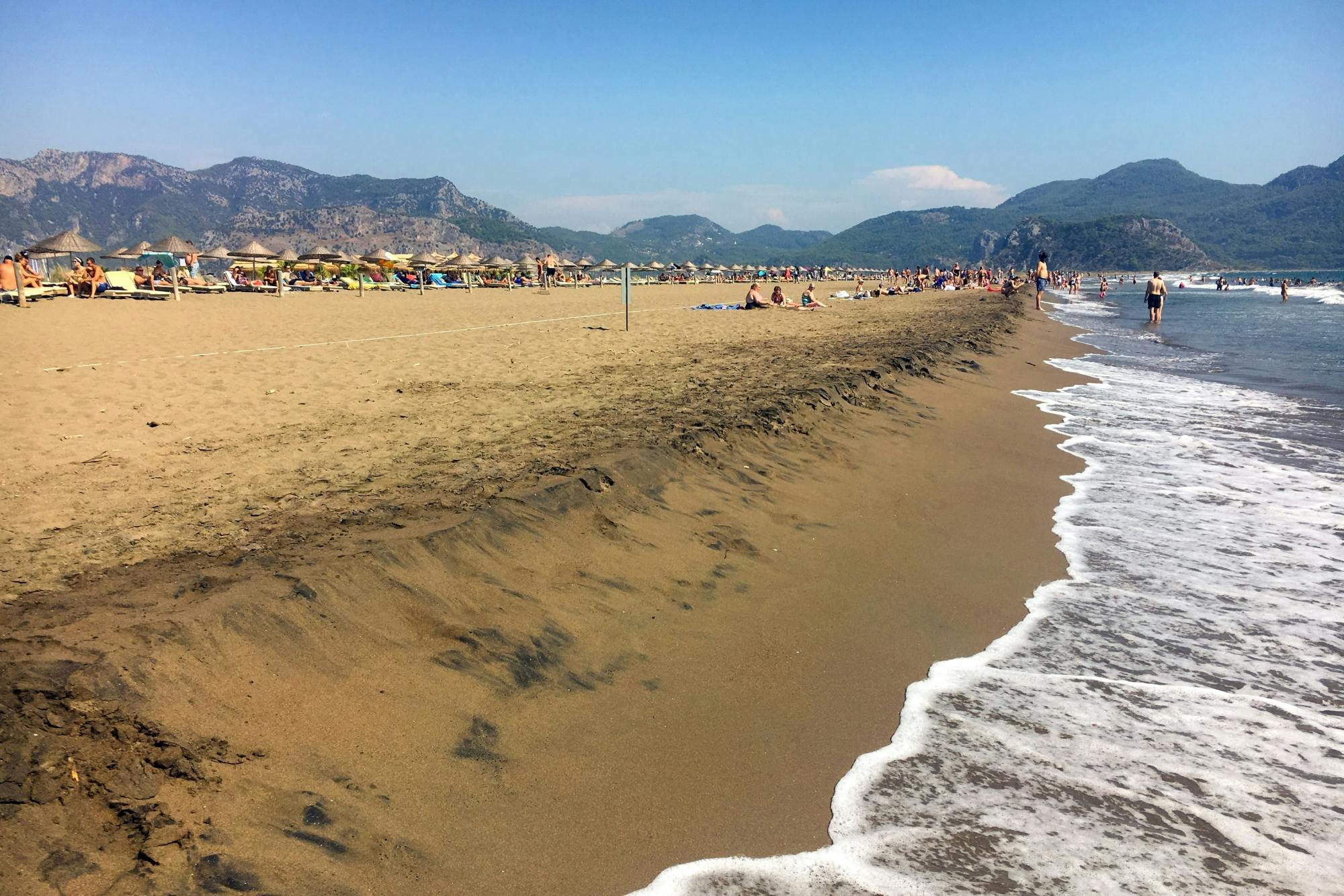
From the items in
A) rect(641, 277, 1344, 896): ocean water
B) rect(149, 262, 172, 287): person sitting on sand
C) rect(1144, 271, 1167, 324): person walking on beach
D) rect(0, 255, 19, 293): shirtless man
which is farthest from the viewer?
rect(1144, 271, 1167, 324): person walking on beach

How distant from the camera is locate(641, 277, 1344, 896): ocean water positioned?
2.21 metres

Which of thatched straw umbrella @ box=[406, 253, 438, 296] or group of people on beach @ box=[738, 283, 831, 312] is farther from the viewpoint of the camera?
thatched straw umbrella @ box=[406, 253, 438, 296]

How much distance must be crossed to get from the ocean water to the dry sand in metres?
0.18

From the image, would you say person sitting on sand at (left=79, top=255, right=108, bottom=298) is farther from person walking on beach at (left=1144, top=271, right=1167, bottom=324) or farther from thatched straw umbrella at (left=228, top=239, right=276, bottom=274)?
person walking on beach at (left=1144, top=271, right=1167, bottom=324)

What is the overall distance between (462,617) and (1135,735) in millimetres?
2783

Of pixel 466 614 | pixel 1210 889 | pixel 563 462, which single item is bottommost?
pixel 1210 889

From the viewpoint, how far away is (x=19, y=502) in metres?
4.20

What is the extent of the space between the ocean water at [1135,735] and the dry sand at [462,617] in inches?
7.0

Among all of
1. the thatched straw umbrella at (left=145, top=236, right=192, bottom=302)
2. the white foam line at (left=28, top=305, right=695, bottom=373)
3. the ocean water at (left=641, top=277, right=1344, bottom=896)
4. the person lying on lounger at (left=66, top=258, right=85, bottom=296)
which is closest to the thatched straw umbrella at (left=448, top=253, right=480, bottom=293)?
the thatched straw umbrella at (left=145, top=236, right=192, bottom=302)

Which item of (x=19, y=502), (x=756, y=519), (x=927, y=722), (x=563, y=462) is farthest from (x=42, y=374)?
(x=927, y=722)

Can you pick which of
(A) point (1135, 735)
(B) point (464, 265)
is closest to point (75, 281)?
(B) point (464, 265)

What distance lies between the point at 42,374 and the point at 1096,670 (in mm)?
Answer: 9955

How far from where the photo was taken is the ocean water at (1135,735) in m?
2.21

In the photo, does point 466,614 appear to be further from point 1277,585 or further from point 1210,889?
point 1277,585
